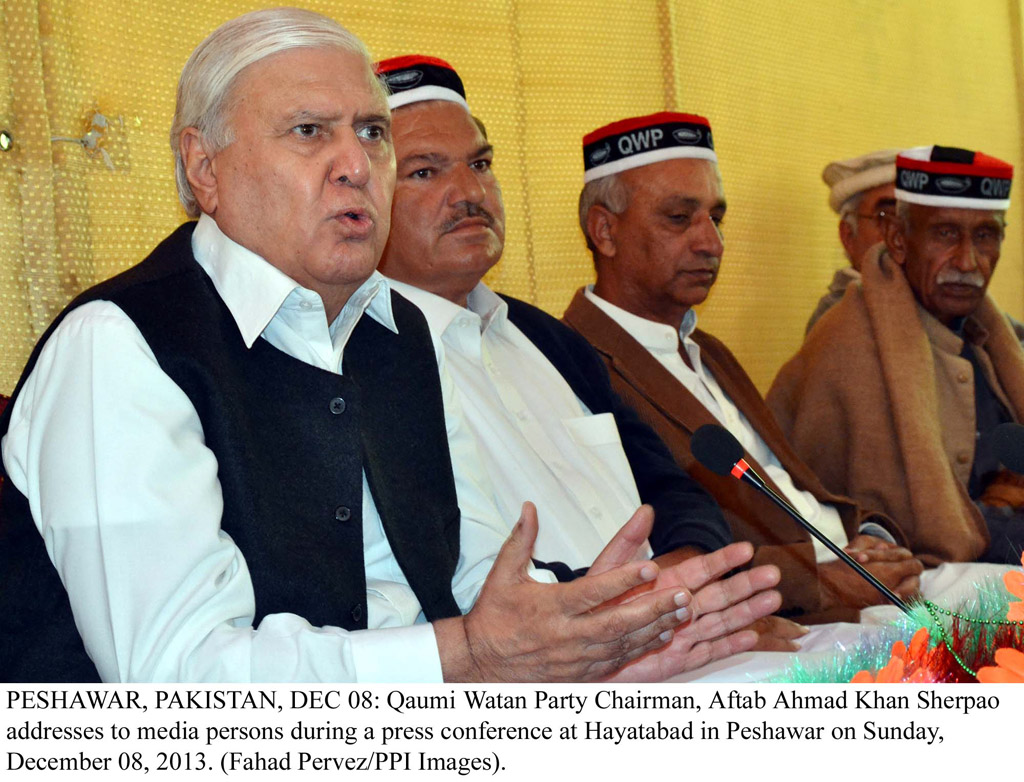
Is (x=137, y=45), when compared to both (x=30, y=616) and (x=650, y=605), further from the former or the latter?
(x=650, y=605)

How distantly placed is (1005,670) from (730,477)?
196 centimetres

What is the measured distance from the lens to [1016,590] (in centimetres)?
123

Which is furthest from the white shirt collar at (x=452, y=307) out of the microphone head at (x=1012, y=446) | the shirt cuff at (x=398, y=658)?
the microphone head at (x=1012, y=446)

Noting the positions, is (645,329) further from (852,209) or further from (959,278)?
(852,209)

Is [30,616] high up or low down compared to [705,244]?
down

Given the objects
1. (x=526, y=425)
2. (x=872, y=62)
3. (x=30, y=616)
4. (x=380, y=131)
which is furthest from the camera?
(x=872, y=62)

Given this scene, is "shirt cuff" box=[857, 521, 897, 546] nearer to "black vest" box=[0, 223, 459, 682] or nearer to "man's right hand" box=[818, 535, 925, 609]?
"man's right hand" box=[818, 535, 925, 609]

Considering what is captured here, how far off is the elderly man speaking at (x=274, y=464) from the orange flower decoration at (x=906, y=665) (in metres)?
0.31

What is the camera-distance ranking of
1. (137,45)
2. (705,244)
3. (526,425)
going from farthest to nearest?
(705,244) → (137,45) → (526,425)

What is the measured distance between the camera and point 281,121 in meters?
1.87

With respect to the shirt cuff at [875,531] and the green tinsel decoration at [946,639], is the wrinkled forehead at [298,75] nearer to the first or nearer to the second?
the green tinsel decoration at [946,639]

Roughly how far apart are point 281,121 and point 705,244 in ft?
6.66

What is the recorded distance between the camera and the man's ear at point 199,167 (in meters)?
1.93
